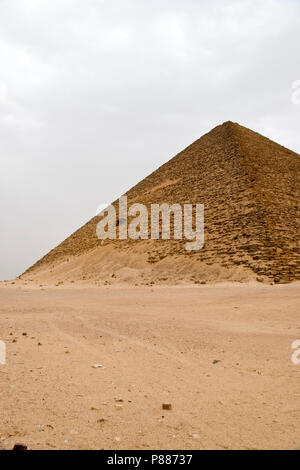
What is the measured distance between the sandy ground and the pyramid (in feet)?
30.3

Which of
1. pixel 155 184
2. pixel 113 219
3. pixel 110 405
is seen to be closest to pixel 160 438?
pixel 110 405

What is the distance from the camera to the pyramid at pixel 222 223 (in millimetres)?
16734

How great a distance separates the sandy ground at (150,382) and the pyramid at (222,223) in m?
9.23

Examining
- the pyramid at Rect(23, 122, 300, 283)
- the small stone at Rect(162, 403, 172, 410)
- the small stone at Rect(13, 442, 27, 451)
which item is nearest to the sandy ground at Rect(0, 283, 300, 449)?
the small stone at Rect(162, 403, 172, 410)

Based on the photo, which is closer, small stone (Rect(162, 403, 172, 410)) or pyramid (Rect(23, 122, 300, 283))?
small stone (Rect(162, 403, 172, 410))

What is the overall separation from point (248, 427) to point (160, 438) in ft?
2.29

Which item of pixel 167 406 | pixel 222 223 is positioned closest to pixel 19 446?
pixel 167 406

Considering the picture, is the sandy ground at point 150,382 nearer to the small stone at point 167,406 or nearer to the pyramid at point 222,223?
the small stone at point 167,406

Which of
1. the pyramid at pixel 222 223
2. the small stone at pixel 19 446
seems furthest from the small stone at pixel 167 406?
the pyramid at pixel 222 223

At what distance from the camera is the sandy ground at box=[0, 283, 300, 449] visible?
102 inches

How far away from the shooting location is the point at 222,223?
21.0 m

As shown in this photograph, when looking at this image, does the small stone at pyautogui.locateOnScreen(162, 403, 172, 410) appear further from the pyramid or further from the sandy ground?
the pyramid

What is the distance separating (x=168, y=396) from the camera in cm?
334

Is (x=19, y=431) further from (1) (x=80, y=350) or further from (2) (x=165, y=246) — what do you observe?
(2) (x=165, y=246)
